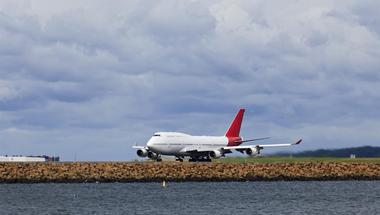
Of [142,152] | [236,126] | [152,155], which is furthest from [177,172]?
[236,126]

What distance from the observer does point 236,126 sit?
541 ft

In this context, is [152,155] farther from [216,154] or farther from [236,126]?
[236,126]

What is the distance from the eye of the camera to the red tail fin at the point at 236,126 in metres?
163

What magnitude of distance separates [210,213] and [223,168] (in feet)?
138

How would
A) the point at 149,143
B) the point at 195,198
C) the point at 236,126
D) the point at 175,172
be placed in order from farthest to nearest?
the point at 236,126, the point at 149,143, the point at 175,172, the point at 195,198

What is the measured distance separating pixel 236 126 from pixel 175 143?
2274 centimetres

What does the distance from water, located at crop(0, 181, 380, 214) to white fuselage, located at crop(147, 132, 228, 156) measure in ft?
111

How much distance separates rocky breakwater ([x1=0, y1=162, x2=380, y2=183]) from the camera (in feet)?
360

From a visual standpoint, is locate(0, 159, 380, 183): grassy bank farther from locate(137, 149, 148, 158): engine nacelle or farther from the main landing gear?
locate(137, 149, 148, 158): engine nacelle

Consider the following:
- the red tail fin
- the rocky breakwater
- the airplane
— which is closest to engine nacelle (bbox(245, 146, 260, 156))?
the airplane

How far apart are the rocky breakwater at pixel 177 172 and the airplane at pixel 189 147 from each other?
2236cm

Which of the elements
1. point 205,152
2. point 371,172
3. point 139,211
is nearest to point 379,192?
point 371,172

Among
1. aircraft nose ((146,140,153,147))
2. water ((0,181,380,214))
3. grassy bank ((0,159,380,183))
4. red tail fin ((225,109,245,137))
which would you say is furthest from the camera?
red tail fin ((225,109,245,137))

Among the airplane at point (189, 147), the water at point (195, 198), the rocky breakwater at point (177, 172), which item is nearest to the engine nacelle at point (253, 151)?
the airplane at point (189, 147)
